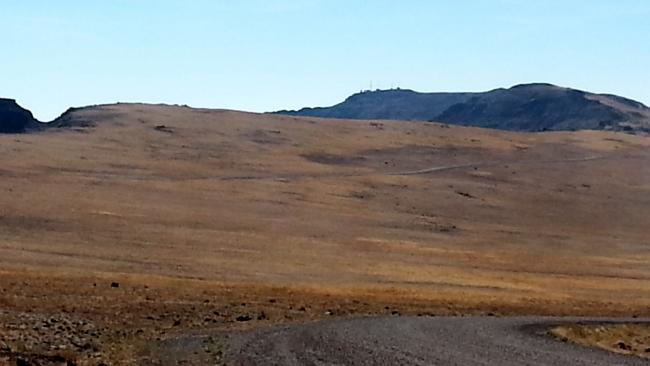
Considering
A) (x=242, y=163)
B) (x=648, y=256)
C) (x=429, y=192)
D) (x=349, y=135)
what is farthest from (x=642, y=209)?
(x=349, y=135)

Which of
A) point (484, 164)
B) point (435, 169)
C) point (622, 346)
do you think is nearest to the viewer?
point (622, 346)

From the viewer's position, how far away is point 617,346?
26.9 metres

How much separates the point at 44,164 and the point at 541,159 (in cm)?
6042

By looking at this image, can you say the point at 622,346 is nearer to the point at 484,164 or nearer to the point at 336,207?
the point at 336,207

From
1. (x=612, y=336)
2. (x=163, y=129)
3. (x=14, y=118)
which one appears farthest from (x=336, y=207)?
(x=14, y=118)

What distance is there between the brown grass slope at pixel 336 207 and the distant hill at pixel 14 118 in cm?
536

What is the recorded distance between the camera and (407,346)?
22.2 metres

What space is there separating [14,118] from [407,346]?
135m

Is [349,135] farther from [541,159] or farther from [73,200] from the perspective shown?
[73,200]

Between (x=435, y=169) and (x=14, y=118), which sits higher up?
(x=14, y=118)

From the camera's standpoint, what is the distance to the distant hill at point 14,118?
14662cm

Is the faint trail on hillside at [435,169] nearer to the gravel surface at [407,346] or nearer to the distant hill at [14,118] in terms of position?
the distant hill at [14,118]

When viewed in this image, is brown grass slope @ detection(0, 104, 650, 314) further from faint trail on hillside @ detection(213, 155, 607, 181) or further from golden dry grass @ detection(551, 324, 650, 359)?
golden dry grass @ detection(551, 324, 650, 359)

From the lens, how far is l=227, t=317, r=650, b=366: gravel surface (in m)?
20.2
